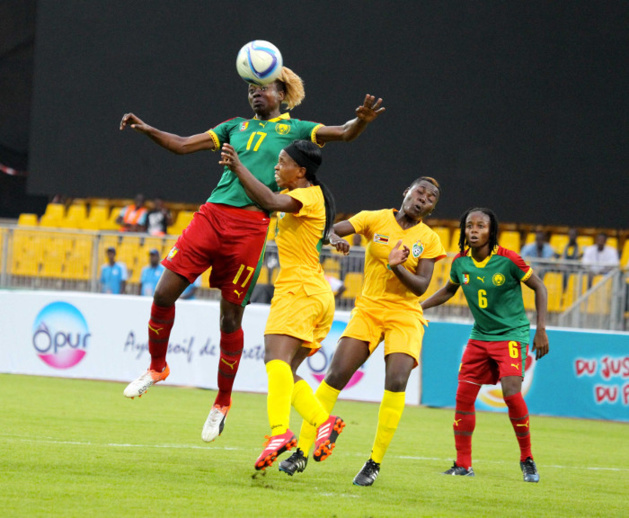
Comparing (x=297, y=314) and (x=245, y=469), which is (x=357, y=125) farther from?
(x=245, y=469)

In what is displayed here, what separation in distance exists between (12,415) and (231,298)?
361 cm

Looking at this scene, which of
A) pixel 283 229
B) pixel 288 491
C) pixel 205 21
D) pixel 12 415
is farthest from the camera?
pixel 205 21

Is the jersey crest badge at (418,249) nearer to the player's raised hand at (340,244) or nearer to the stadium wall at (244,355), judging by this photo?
the player's raised hand at (340,244)

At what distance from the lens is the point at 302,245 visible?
6789mm

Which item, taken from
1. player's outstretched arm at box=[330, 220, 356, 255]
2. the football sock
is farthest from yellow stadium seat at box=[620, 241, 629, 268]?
the football sock

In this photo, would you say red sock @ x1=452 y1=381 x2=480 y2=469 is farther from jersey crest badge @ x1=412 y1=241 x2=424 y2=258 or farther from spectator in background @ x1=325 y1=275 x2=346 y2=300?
spectator in background @ x1=325 y1=275 x2=346 y2=300

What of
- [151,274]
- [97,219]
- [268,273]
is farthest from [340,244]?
[97,219]

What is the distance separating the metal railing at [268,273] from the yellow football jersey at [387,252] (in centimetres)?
787

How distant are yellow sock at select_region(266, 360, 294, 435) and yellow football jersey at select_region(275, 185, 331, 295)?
0.55m

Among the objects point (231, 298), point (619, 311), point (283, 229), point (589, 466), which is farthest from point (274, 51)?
point (619, 311)

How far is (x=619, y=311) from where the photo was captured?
1488 cm

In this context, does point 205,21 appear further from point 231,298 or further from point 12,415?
point 231,298

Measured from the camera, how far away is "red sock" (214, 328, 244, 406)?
754cm

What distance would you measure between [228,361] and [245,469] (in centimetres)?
92
